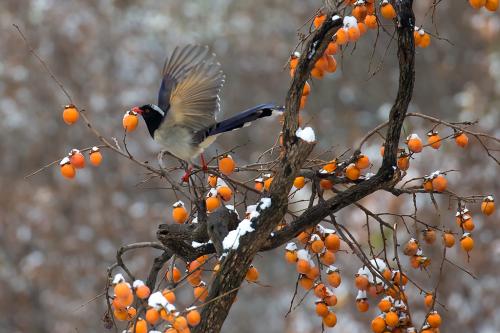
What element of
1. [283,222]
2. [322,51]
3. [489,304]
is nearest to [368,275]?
[283,222]

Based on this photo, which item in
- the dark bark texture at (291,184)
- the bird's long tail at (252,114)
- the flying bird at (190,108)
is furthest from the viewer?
the flying bird at (190,108)

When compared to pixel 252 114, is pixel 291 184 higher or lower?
lower

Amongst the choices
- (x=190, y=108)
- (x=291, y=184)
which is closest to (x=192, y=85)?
(x=190, y=108)

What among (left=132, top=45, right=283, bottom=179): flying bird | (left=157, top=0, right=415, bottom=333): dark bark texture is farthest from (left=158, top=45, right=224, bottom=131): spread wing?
(left=157, top=0, right=415, bottom=333): dark bark texture

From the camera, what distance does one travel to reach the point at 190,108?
2.37 metres

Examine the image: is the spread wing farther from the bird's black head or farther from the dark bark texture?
the dark bark texture

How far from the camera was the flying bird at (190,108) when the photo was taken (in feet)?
7.47

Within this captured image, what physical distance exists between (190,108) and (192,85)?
80mm

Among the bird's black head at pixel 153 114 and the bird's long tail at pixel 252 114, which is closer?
the bird's long tail at pixel 252 114

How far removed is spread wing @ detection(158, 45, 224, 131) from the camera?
228 centimetres

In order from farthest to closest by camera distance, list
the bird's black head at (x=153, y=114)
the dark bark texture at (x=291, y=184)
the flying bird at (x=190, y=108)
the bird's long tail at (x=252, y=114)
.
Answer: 1. the bird's black head at (x=153, y=114)
2. the flying bird at (x=190, y=108)
3. the bird's long tail at (x=252, y=114)
4. the dark bark texture at (x=291, y=184)

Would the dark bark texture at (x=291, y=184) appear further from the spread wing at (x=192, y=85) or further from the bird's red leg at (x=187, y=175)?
the spread wing at (x=192, y=85)

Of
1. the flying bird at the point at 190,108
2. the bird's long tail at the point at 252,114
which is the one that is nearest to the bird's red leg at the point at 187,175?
the flying bird at the point at 190,108

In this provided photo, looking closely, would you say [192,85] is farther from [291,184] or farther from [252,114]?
[291,184]
